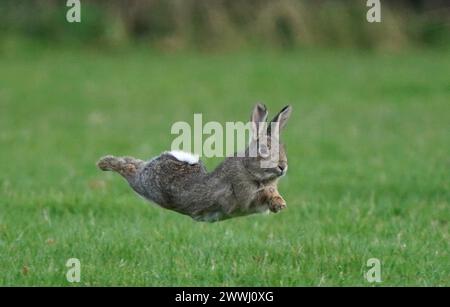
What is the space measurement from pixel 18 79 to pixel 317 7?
7.15m

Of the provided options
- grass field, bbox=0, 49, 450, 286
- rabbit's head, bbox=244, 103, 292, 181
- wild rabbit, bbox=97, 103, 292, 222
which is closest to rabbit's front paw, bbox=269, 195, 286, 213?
wild rabbit, bbox=97, 103, 292, 222

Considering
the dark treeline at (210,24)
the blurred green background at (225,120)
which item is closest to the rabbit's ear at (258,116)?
the blurred green background at (225,120)

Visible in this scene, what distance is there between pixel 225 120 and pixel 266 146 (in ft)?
27.4

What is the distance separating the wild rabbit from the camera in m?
5.76

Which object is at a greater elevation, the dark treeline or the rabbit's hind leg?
the dark treeline

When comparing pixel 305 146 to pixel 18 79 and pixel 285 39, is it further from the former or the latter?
pixel 285 39

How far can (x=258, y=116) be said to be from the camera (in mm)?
5711

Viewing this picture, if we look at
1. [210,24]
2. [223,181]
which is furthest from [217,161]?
[210,24]

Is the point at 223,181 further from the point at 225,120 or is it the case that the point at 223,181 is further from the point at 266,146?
the point at 225,120

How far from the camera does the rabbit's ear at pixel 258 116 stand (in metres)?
5.70

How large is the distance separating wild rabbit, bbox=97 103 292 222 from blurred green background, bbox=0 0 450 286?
1.67 ft

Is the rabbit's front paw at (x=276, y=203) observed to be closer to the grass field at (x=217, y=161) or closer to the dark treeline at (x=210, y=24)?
the grass field at (x=217, y=161)

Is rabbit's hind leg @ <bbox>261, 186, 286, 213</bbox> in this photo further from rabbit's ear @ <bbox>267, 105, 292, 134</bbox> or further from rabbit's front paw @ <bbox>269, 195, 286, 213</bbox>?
rabbit's ear @ <bbox>267, 105, 292, 134</bbox>

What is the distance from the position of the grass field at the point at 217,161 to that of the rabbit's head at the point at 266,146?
2.67 feet
